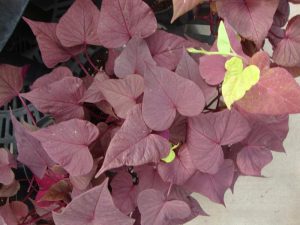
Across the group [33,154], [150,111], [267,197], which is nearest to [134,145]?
[150,111]

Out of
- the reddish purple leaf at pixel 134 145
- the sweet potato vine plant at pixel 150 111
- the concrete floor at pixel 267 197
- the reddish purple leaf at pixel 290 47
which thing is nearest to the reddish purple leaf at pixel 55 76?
the sweet potato vine plant at pixel 150 111

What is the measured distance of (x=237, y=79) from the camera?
37cm

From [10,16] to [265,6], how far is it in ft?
Answer: 0.82

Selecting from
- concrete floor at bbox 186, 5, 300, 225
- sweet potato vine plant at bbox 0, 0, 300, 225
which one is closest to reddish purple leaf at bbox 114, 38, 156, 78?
sweet potato vine plant at bbox 0, 0, 300, 225

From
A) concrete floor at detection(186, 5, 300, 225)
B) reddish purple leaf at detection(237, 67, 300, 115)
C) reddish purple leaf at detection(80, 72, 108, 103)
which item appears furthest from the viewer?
concrete floor at detection(186, 5, 300, 225)

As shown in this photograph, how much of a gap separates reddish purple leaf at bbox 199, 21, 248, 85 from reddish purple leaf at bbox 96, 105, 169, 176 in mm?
67

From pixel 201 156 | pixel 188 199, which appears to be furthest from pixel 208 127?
pixel 188 199

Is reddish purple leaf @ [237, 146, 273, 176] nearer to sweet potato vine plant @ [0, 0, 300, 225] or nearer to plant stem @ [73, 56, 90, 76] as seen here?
sweet potato vine plant @ [0, 0, 300, 225]

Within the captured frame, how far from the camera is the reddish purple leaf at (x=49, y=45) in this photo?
47cm

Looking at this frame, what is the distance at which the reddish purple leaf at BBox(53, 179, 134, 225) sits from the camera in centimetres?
39

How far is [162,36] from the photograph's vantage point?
46 cm

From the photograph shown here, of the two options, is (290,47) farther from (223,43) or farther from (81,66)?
(81,66)

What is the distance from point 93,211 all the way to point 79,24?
7.7 inches

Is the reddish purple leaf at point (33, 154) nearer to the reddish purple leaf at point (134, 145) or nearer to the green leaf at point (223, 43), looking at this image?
the reddish purple leaf at point (134, 145)
